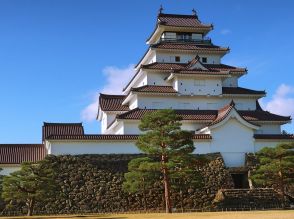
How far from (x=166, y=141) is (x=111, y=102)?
14.8 meters

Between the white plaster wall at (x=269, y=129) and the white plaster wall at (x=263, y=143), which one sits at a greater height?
the white plaster wall at (x=269, y=129)

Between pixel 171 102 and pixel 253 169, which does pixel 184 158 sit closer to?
pixel 253 169

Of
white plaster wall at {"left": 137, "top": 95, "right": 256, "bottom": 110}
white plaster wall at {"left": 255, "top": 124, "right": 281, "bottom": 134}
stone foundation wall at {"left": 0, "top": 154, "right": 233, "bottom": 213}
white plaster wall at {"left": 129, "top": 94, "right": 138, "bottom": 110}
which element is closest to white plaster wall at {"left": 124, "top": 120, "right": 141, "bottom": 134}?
white plaster wall at {"left": 137, "top": 95, "right": 256, "bottom": 110}

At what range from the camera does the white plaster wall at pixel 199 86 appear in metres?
37.7

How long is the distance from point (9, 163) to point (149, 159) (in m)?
10.9

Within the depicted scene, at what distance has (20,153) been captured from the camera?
111 ft

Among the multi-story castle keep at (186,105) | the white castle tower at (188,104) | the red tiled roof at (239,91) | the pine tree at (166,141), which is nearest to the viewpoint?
the pine tree at (166,141)

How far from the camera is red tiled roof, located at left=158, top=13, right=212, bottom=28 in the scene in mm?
Answer: 42056

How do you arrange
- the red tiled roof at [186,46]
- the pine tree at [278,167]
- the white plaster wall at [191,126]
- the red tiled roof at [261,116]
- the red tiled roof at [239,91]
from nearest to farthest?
the pine tree at [278,167] → the white plaster wall at [191,126] → the red tiled roof at [261,116] → the red tiled roof at [239,91] → the red tiled roof at [186,46]

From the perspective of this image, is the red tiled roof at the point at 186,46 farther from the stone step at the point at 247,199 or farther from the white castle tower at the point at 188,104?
the stone step at the point at 247,199

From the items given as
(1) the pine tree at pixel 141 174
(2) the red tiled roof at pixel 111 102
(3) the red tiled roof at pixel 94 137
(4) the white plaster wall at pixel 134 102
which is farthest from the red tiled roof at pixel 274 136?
(2) the red tiled roof at pixel 111 102

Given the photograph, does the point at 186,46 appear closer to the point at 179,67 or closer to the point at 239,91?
the point at 179,67

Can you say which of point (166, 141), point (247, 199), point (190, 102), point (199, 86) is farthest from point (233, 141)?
point (166, 141)

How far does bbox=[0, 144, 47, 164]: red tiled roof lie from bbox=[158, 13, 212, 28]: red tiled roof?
610 inches
